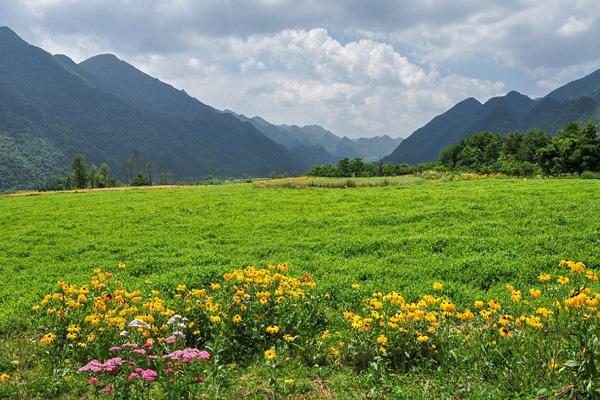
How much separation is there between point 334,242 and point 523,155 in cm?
8671

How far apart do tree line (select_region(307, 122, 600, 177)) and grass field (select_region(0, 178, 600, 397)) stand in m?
32.3

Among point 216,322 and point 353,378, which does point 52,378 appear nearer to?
point 216,322

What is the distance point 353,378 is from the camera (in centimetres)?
523

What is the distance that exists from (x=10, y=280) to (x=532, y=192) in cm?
1939

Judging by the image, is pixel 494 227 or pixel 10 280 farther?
pixel 494 227

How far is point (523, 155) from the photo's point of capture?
85.4 meters

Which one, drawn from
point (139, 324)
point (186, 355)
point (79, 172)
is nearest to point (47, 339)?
point (139, 324)

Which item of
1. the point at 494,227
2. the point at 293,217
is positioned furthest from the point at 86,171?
the point at 494,227

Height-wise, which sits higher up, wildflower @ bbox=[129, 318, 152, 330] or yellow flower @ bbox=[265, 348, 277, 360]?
wildflower @ bbox=[129, 318, 152, 330]

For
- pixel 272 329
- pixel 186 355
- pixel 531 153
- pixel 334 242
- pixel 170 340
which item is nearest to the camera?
pixel 186 355

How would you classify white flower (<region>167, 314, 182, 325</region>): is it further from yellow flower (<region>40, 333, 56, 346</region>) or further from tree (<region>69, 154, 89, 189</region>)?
tree (<region>69, 154, 89, 189</region>)

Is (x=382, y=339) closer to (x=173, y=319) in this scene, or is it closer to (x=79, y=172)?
(x=173, y=319)

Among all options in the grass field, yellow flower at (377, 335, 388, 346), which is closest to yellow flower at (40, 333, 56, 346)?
the grass field

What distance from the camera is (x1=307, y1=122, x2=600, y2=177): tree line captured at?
171ft
